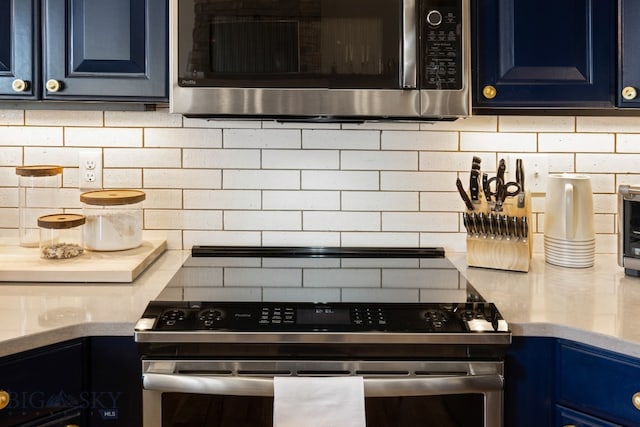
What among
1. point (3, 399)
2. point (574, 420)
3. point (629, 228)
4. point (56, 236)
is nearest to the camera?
point (3, 399)

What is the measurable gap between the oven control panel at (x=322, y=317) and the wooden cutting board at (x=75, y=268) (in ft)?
0.86

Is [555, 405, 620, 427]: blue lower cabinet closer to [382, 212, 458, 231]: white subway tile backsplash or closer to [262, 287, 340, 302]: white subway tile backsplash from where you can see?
[262, 287, 340, 302]: white subway tile backsplash

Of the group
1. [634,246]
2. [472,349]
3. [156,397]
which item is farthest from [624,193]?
[156,397]

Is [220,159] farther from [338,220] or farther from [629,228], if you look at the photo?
[629,228]

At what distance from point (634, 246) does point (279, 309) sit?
3.31 feet

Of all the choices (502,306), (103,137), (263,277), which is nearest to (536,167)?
(502,306)

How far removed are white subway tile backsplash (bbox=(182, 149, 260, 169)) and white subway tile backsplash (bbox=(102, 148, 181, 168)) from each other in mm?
39

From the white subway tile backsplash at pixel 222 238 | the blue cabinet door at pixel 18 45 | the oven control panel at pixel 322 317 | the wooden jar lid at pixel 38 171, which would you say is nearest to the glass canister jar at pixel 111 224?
the wooden jar lid at pixel 38 171

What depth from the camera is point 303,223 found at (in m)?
1.98

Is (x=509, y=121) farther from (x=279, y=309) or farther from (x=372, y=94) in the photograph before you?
(x=279, y=309)

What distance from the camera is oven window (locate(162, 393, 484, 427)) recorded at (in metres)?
1.26

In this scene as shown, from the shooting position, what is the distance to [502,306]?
1382mm

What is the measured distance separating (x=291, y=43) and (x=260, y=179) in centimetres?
55

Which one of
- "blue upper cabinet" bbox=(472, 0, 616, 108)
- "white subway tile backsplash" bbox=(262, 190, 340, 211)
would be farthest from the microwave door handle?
"white subway tile backsplash" bbox=(262, 190, 340, 211)
